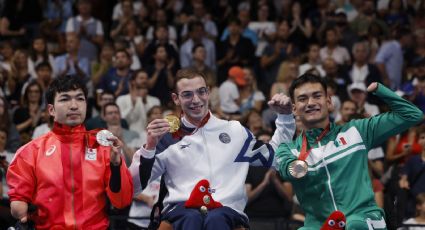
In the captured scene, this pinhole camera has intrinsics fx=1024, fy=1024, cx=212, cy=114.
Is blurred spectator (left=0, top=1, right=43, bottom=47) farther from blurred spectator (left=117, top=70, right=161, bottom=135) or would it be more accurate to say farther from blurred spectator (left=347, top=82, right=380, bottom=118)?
blurred spectator (left=347, top=82, right=380, bottom=118)

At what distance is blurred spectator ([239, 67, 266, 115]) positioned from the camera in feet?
48.5

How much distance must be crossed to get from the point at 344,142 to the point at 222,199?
1.01 meters

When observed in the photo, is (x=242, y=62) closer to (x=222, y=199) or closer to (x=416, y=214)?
(x=416, y=214)

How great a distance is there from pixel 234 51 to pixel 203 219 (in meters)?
9.22

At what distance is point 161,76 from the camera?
1527cm

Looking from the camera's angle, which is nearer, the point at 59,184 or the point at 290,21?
the point at 59,184

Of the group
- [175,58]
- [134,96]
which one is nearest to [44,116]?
[134,96]

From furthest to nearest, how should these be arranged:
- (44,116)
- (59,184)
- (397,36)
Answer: (397,36), (44,116), (59,184)

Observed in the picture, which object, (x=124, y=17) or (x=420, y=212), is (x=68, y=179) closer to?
(x=420, y=212)

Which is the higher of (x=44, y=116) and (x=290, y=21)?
(x=290, y=21)

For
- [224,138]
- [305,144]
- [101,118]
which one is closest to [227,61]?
[101,118]

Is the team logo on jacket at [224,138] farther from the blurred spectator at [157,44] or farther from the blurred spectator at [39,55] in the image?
the blurred spectator at [39,55]

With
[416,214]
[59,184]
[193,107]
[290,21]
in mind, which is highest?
[290,21]

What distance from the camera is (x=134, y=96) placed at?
46.3 feet
